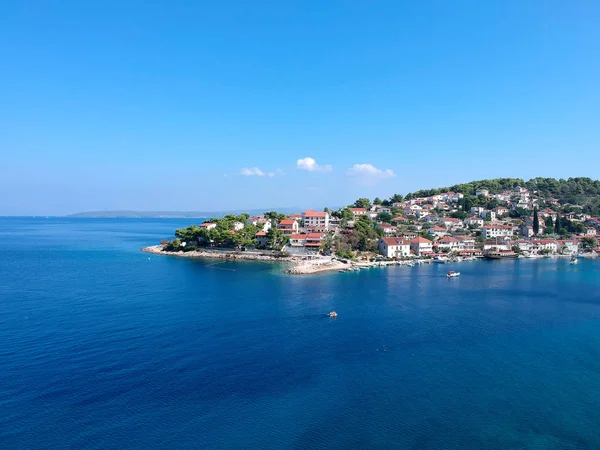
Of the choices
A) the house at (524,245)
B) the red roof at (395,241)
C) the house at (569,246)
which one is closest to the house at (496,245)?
the house at (524,245)

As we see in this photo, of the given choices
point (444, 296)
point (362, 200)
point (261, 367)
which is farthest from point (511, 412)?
point (362, 200)

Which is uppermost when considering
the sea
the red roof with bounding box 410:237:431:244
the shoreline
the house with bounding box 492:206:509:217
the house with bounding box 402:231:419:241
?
the house with bounding box 492:206:509:217

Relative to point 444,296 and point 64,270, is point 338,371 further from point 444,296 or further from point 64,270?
point 64,270

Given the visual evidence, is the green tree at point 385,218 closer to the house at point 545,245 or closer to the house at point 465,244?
the house at point 465,244

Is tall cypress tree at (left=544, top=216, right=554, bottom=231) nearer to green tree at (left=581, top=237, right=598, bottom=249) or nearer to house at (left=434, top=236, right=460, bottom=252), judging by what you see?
green tree at (left=581, top=237, right=598, bottom=249)

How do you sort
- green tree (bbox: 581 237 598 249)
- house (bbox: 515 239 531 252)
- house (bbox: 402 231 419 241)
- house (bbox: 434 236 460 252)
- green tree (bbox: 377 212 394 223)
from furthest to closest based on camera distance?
green tree (bbox: 377 212 394 223), green tree (bbox: 581 237 598 249), house (bbox: 402 231 419 241), house (bbox: 515 239 531 252), house (bbox: 434 236 460 252)

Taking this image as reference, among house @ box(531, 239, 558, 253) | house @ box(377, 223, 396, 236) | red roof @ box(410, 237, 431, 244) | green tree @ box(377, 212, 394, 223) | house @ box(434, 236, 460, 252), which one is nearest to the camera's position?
red roof @ box(410, 237, 431, 244)

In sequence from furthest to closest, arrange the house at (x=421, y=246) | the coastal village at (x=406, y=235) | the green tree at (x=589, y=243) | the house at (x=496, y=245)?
1. the green tree at (x=589, y=243)
2. the house at (x=496, y=245)
3. the house at (x=421, y=246)
4. the coastal village at (x=406, y=235)

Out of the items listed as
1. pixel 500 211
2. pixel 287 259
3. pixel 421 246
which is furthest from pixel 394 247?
pixel 500 211

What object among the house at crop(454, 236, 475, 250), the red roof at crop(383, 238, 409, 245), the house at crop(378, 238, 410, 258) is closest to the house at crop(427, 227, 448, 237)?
the house at crop(454, 236, 475, 250)
